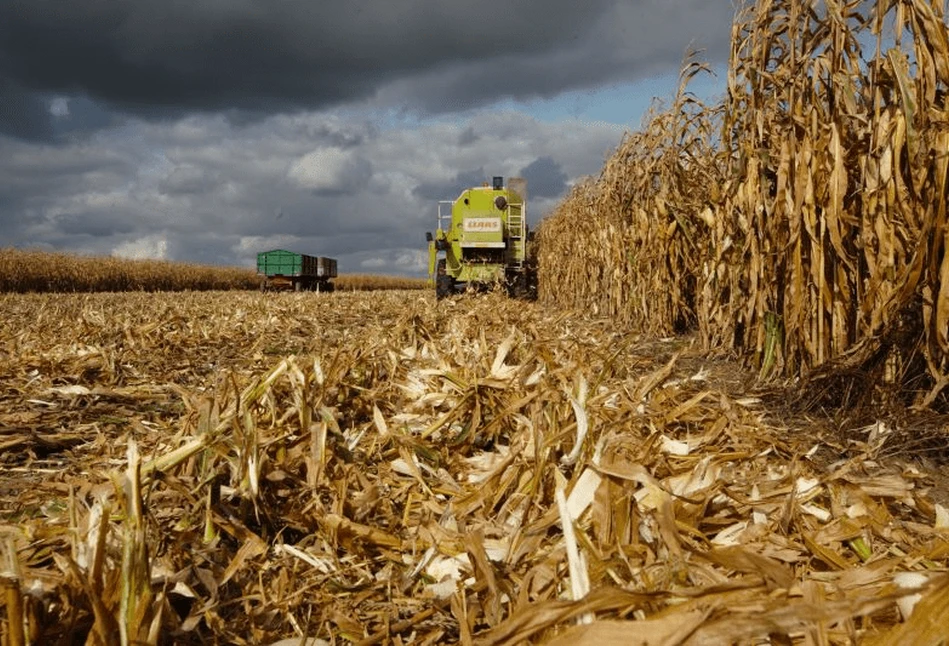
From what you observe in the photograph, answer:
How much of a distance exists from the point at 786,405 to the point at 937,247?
118 cm

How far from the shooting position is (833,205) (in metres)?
3.86

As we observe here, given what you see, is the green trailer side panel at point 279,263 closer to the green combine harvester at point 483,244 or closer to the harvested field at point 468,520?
the green combine harvester at point 483,244

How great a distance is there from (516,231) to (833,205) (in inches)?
555

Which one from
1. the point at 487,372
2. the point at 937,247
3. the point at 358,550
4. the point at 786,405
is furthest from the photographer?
the point at 786,405

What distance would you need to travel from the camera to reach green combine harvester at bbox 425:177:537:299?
16734 mm

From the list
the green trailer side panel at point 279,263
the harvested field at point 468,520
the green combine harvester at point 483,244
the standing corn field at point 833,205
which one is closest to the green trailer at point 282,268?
the green trailer side panel at point 279,263

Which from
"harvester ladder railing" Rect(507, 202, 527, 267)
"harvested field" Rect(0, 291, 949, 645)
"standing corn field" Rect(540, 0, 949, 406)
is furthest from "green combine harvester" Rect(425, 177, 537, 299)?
"harvested field" Rect(0, 291, 949, 645)

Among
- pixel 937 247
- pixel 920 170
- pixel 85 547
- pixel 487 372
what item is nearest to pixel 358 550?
pixel 85 547

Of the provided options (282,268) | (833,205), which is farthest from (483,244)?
(282,268)

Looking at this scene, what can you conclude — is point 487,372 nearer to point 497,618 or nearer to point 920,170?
point 497,618

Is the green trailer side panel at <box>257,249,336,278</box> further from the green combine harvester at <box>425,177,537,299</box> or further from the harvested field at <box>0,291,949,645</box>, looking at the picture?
the harvested field at <box>0,291,949,645</box>

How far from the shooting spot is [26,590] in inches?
60.4

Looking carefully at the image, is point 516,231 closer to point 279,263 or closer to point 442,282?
point 442,282

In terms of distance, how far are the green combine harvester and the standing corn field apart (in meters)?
9.92
